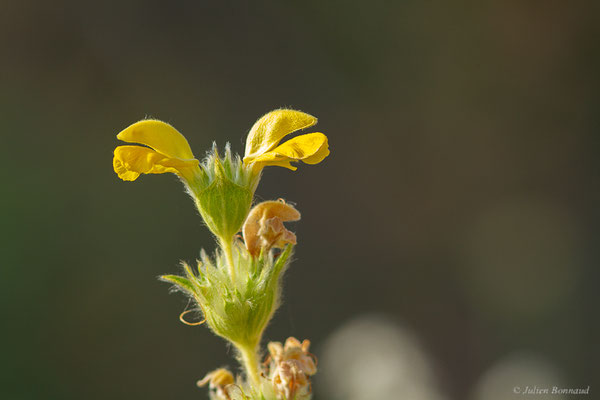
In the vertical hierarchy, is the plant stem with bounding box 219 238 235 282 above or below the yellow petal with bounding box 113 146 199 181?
below

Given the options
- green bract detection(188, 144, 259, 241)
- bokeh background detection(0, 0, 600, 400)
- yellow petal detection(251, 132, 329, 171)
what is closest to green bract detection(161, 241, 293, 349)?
green bract detection(188, 144, 259, 241)

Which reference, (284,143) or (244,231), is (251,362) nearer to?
(244,231)

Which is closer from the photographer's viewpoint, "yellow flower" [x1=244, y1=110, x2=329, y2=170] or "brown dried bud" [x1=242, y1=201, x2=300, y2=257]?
"yellow flower" [x1=244, y1=110, x2=329, y2=170]

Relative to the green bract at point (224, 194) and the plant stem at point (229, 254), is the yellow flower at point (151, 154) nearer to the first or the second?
the green bract at point (224, 194)

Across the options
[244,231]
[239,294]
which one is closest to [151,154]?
[244,231]

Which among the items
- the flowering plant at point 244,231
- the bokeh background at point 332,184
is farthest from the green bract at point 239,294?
the bokeh background at point 332,184

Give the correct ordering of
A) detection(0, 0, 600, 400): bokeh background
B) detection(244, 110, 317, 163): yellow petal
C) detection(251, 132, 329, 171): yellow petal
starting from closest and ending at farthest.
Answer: detection(251, 132, 329, 171): yellow petal
detection(244, 110, 317, 163): yellow petal
detection(0, 0, 600, 400): bokeh background

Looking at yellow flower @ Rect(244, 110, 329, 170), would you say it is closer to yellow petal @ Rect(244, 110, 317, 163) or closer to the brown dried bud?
yellow petal @ Rect(244, 110, 317, 163)
